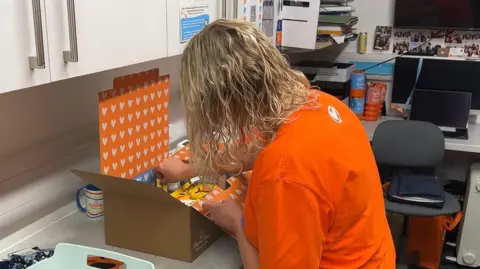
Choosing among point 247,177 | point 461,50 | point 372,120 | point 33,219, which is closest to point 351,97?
point 372,120

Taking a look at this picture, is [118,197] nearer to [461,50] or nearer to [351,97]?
[351,97]

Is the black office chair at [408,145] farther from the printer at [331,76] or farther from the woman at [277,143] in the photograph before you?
the woman at [277,143]

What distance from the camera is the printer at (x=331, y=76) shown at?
10.1 feet

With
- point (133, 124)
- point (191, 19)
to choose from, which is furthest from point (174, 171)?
point (191, 19)

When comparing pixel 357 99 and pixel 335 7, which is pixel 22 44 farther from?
pixel 357 99

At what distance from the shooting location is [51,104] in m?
1.50

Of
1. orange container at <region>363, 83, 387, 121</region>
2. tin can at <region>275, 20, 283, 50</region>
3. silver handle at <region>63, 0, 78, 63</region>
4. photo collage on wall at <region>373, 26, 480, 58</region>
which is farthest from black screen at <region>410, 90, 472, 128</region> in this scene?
silver handle at <region>63, 0, 78, 63</region>

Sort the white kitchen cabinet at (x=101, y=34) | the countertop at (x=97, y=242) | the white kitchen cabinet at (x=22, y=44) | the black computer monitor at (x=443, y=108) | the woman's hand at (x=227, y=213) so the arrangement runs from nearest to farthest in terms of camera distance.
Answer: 1. the white kitchen cabinet at (x=22, y=44)
2. the white kitchen cabinet at (x=101, y=34)
3. the woman's hand at (x=227, y=213)
4. the countertop at (x=97, y=242)
5. the black computer monitor at (x=443, y=108)

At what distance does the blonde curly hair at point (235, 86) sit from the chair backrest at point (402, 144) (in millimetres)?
1935

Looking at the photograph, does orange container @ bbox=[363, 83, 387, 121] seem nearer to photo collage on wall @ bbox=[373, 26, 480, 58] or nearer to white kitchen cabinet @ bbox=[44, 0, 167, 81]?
photo collage on wall @ bbox=[373, 26, 480, 58]

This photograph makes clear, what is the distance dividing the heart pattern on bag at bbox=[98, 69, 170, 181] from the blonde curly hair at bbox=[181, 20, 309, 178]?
33cm

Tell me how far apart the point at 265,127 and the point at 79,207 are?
0.85 metres

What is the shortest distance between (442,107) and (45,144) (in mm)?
2336

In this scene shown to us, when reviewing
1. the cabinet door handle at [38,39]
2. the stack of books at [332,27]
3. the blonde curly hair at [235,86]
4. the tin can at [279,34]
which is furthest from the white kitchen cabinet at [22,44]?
the stack of books at [332,27]
